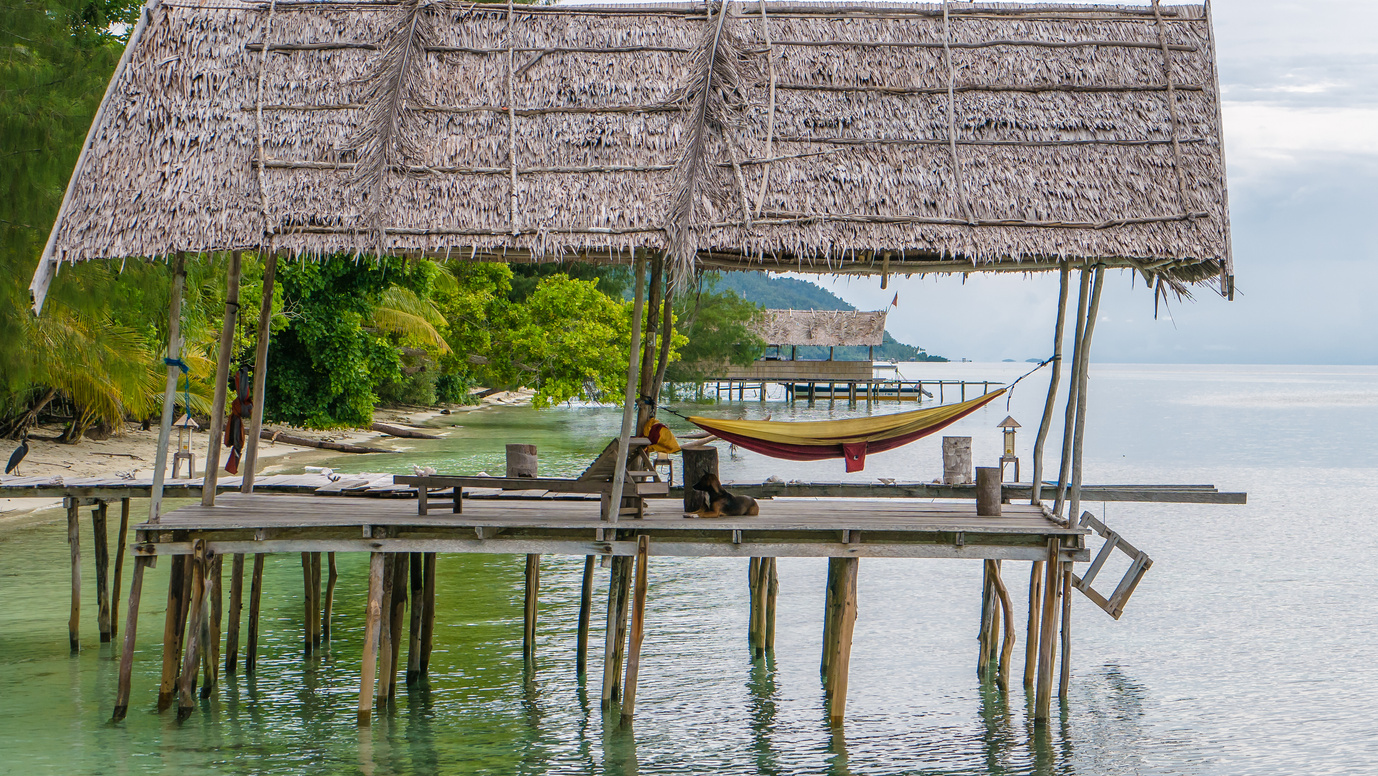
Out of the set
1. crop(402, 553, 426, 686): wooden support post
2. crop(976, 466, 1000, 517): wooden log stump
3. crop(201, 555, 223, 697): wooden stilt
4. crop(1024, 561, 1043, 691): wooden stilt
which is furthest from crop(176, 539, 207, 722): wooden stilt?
crop(1024, 561, 1043, 691): wooden stilt

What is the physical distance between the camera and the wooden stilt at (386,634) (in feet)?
25.7

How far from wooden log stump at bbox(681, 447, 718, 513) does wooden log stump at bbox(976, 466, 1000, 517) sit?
1.89 meters

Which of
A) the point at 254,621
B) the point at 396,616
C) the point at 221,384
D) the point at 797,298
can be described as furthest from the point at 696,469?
the point at 797,298

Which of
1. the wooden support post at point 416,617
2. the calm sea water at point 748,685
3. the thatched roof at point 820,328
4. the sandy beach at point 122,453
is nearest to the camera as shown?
the calm sea water at point 748,685

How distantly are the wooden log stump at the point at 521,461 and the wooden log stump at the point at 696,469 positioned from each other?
135 cm

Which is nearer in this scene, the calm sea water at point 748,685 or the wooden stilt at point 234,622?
the calm sea water at point 748,685

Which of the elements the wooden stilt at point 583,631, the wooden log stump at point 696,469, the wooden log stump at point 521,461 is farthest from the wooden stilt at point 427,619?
the wooden log stump at point 696,469

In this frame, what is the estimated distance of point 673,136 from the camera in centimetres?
769

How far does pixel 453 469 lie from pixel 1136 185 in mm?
14282

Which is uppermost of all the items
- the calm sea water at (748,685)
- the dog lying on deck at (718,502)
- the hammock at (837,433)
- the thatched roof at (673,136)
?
the thatched roof at (673,136)

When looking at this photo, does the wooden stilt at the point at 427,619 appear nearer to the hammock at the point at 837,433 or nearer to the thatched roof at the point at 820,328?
the hammock at the point at 837,433

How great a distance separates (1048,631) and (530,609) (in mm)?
3931

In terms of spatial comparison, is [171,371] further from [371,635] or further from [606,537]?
[606,537]

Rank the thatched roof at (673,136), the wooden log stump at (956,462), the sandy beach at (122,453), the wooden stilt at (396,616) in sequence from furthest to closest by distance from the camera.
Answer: the sandy beach at (122,453), the wooden log stump at (956,462), the wooden stilt at (396,616), the thatched roof at (673,136)
